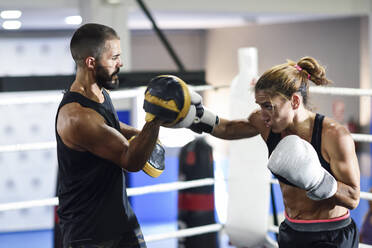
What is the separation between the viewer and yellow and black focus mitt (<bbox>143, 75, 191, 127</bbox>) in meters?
1.57

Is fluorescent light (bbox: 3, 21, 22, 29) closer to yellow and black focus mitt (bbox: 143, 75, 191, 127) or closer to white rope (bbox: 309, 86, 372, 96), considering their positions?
white rope (bbox: 309, 86, 372, 96)

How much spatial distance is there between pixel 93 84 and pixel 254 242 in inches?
43.7

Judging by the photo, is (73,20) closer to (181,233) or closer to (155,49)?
(155,49)

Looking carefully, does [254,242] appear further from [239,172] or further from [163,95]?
[163,95]

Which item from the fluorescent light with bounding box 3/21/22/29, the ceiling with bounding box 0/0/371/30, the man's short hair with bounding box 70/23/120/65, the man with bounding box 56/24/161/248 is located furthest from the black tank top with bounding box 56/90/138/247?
the fluorescent light with bounding box 3/21/22/29

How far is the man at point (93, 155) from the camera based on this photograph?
5.24 ft

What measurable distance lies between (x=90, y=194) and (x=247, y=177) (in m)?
0.97

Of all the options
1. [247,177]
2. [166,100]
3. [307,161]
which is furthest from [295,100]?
[247,177]

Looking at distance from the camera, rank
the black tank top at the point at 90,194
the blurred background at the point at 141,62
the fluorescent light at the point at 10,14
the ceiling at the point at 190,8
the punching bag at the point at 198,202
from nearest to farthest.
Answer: the black tank top at the point at 90,194
the punching bag at the point at 198,202
the blurred background at the point at 141,62
the ceiling at the point at 190,8
the fluorescent light at the point at 10,14

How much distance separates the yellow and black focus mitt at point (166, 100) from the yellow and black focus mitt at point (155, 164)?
0.18m

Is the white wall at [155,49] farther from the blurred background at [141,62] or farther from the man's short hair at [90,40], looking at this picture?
the man's short hair at [90,40]

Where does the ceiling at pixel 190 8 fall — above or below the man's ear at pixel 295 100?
above

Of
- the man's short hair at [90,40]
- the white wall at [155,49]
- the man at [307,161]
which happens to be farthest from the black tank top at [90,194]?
the white wall at [155,49]

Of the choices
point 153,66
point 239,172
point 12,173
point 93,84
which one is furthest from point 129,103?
point 153,66
